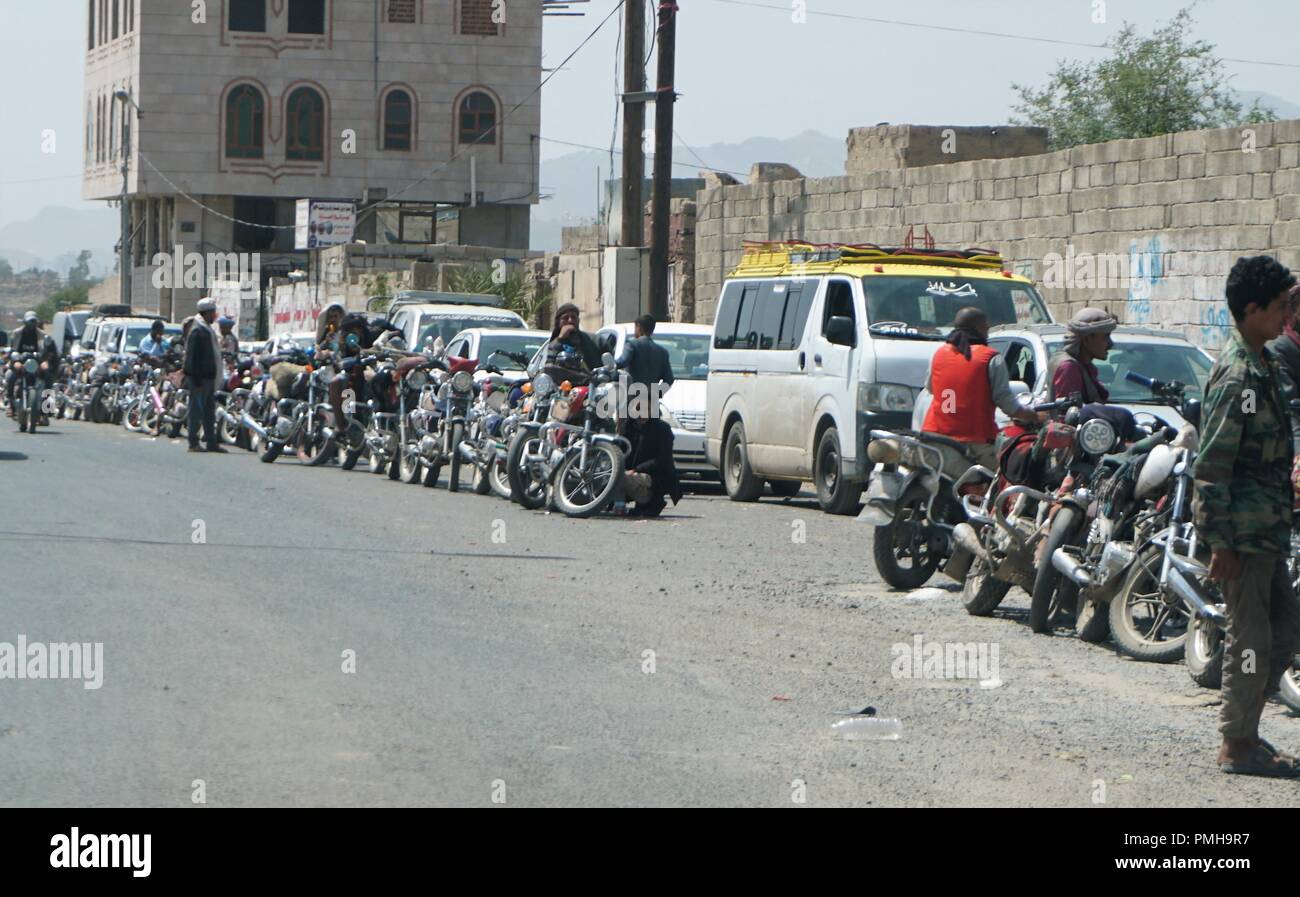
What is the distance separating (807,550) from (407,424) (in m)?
7.31

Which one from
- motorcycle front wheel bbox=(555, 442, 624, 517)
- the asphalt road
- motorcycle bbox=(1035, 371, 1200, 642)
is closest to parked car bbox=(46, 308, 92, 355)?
motorcycle front wheel bbox=(555, 442, 624, 517)

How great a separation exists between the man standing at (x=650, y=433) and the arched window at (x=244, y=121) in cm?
5566

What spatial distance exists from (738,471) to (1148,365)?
18.5 ft

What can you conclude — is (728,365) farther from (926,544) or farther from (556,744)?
(556,744)

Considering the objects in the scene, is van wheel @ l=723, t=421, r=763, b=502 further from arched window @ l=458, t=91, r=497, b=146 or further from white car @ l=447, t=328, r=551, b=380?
arched window @ l=458, t=91, r=497, b=146

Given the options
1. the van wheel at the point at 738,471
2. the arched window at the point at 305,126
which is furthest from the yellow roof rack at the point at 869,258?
the arched window at the point at 305,126

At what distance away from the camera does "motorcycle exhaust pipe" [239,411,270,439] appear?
23.4 m

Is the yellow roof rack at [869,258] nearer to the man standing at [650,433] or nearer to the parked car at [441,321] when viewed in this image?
the man standing at [650,433]

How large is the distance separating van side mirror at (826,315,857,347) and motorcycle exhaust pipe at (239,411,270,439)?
30.0 ft

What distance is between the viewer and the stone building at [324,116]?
227 feet

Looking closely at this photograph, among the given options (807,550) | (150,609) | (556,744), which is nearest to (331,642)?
(150,609)

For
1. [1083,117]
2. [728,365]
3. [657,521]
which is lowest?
[657,521]

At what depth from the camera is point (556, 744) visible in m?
7.04

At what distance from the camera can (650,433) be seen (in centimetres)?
1667
